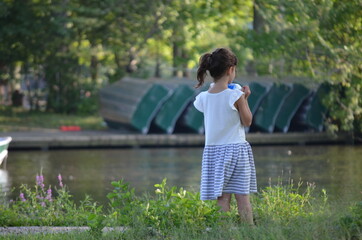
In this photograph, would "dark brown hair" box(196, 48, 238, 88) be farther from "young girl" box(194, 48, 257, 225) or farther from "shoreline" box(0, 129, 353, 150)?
"shoreline" box(0, 129, 353, 150)

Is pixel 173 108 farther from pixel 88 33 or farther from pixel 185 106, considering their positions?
pixel 88 33

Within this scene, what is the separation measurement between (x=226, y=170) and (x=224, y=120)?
1.43 feet

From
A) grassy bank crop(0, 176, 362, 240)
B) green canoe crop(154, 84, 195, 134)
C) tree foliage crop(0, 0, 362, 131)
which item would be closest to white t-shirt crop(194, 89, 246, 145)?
grassy bank crop(0, 176, 362, 240)

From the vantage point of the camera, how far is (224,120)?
744 cm

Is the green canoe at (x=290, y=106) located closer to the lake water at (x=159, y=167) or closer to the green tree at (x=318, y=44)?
the green tree at (x=318, y=44)

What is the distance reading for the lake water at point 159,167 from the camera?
13.9 m

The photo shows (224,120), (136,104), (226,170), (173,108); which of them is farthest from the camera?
(173,108)

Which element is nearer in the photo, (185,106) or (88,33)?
(185,106)

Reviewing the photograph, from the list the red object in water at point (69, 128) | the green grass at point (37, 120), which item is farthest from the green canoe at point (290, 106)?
the red object in water at point (69, 128)

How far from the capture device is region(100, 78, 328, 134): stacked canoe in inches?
939

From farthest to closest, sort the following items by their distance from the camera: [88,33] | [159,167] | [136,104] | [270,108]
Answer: [88,33] → [270,108] → [136,104] → [159,167]

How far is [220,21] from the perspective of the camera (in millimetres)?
30484

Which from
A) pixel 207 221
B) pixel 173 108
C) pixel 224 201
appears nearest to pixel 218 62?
pixel 224 201

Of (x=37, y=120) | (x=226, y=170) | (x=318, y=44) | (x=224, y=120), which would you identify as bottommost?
(x=37, y=120)
